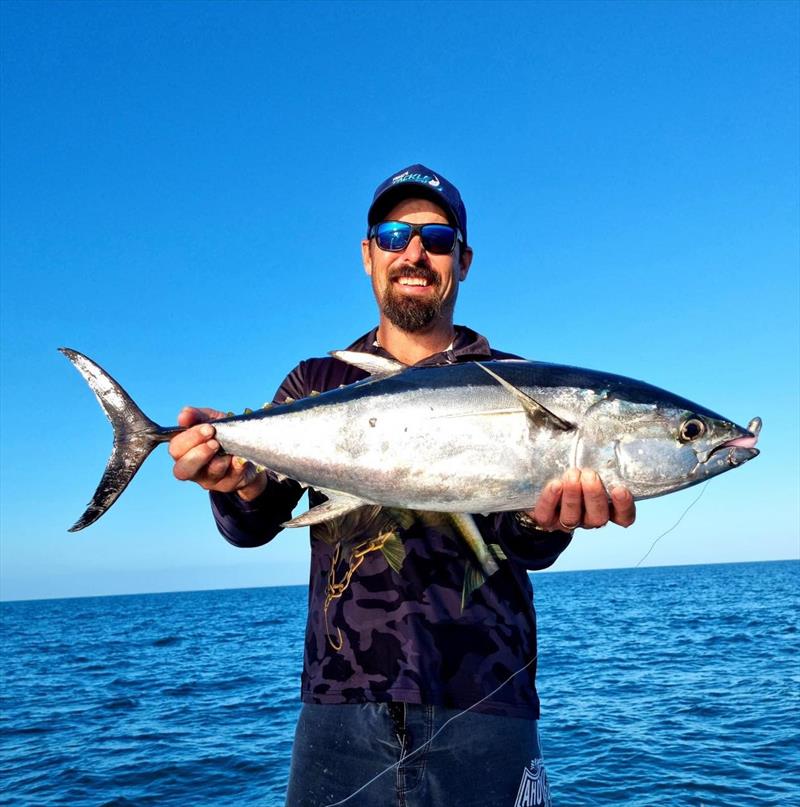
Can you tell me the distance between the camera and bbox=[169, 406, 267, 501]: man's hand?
3.51m

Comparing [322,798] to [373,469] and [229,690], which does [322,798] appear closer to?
[373,469]

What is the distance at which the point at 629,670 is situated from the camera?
20438 millimetres

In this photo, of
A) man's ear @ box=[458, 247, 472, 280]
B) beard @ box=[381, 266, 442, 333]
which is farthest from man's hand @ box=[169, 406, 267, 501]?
man's ear @ box=[458, 247, 472, 280]

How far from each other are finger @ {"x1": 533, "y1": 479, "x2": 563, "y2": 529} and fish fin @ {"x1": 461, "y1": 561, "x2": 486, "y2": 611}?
45cm

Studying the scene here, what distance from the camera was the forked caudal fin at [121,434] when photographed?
12.1 ft

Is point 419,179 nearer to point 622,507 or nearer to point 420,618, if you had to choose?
point 622,507

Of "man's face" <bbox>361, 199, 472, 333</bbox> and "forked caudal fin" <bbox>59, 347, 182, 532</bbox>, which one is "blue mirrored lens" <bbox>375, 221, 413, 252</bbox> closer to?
"man's face" <bbox>361, 199, 472, 333</bbox>

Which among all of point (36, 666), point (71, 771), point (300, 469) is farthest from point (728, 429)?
point (36, 666)

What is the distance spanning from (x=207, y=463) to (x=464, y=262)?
229 cm

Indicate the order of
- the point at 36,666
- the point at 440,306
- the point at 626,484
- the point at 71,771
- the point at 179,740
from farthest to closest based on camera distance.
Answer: the point at 36,666 < the point at 179,740 < the point at 71,771 < the point at 440,306 < the point at 626,484

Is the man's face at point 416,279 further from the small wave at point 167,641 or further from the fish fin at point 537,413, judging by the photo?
the small wave at point 167,641

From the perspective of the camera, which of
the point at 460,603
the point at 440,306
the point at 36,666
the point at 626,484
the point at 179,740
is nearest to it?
the point at 626,484

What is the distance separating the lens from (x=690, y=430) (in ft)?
11.1

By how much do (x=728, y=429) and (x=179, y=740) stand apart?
49.9 ft
